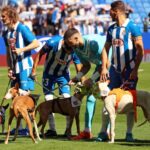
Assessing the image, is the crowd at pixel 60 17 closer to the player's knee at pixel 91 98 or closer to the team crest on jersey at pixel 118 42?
the player's knee at pixel 91 98

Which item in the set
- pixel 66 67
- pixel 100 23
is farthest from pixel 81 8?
pixel 66 67

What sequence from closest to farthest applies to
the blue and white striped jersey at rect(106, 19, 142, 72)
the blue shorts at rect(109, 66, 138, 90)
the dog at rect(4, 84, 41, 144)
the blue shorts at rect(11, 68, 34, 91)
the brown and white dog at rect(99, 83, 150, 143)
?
1. the brown and white dog at rect(99, 83, 150, 143)
2. the dog at rect(4, 84, 41, 144)
3. the blue and white striped jersey at rect(106, 19, 142, 72)
4. the blue shorts at rect(109, 66, 138, 90)
5. the blue shorts at rect(11, 68, 34, 91)

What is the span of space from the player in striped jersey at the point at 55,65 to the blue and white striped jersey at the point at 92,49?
0.62 m

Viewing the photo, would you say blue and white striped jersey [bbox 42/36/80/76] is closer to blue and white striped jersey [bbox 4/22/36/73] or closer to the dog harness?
blue and white striped jersey [bbox 4/22/36/73]

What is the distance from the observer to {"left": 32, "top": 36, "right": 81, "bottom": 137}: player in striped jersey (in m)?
11.4

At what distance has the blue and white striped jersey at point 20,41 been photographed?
11617mm

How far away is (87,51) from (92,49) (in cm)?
8

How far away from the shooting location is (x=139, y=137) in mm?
11031

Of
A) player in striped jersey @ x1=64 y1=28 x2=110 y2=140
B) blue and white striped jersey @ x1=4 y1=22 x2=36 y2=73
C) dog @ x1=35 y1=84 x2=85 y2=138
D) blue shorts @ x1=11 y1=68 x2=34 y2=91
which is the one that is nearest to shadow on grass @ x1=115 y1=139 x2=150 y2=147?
player in striped jersey @ x1=64 y1=28 x2=110 y2=140

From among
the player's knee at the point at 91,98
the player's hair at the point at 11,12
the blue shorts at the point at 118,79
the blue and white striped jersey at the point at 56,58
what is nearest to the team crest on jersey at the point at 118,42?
the blue shorts at the point at 118,79

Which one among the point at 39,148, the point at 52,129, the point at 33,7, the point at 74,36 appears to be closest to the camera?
the point at 39,148

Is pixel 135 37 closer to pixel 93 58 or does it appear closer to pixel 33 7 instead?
pixel 93 58

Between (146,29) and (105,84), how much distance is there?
25.3 m

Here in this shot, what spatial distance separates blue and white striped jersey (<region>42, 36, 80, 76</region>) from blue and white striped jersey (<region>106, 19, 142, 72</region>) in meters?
1.09
